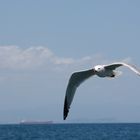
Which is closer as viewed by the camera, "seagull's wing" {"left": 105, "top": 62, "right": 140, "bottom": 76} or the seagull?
"seagull's wing" {"left": 105, "top": 62, "right": 140, "bottom": 76}

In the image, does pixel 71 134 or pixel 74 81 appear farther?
pixel 71 134

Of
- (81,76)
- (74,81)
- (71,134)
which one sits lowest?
(74,81)

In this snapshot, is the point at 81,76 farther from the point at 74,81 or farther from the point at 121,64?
the point at 121,64

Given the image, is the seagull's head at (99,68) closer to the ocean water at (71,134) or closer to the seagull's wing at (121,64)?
the seagull's wing at (121,64)

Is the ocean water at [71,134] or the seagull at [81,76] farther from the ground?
the ocean water at [71,134]

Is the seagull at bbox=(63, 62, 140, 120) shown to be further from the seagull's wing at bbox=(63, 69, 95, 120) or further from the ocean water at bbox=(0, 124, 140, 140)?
the ocean water at bbox=(0, 124, 140, 140)

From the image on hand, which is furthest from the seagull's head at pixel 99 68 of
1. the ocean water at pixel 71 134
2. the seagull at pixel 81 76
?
the ocean water at pixel 71 134

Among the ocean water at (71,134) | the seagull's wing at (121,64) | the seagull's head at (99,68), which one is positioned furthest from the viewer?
the ocean water at (71,134)

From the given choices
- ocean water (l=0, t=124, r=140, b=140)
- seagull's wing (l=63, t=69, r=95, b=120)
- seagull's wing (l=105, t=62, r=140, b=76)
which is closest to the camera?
seagull's wing (l=105, t=62, r=140, b=76)

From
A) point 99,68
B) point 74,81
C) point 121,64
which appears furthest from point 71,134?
point 121,64

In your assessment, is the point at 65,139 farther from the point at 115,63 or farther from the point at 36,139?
the point at 115,63

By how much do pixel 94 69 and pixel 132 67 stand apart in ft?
7.33

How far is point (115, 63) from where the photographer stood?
54.4ft

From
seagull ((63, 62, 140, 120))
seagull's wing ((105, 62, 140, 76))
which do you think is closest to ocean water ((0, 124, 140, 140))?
seagull ((63, 62, 140, 120))
